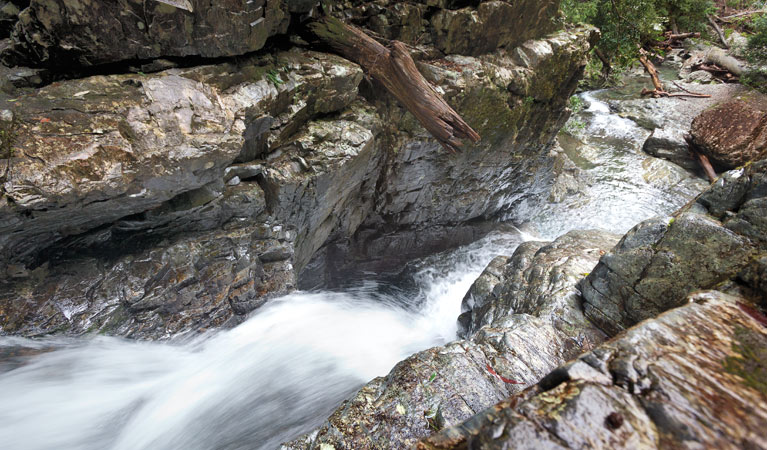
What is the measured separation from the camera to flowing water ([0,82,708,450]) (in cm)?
303

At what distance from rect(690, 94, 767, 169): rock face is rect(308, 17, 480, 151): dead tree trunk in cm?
836

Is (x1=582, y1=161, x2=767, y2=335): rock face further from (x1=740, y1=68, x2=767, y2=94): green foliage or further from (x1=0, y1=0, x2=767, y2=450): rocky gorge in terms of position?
(x1=740, y1=68, x2=767, y2=94): green foliage

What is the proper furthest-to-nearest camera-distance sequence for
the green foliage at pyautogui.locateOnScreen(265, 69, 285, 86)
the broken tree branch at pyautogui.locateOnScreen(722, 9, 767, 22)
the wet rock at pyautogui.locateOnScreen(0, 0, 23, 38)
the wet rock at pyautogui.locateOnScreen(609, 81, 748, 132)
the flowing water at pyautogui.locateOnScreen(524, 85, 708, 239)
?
the broken tree branch at pyautogui.locateOnScreen(722, 9, 767, 22)
the wet rock at pyautogui.locateOnScreen(609, 81, 748, 132)
the flowing water at pyautogui.locateOnScreen(524, 85, 708, 239)
the green foliage at pyautogui.locateOnScreen(265, 69, 285, 86)
the wet rock at pyautogui.locateOnScreen(0, 0, 23, 38)

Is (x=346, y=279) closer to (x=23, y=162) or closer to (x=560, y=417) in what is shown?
(x=23, y=162)

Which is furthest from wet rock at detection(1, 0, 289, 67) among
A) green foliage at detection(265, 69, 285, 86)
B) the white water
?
the white water

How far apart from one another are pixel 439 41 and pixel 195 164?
180 inches

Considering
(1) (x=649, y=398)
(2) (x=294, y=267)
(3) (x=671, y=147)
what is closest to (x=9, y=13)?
(2) (x=294, y=267)

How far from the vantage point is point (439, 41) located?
5.76 meters

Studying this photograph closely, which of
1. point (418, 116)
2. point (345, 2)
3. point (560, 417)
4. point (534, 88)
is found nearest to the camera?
point (560, 417)

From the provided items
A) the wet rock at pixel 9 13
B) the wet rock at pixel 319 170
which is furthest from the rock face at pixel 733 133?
the wet rock at pixel 9 13

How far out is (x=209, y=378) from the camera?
386cm

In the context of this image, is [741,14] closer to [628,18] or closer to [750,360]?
→ [628,18]

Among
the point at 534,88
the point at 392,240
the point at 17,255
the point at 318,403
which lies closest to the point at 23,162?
the point at 17,255

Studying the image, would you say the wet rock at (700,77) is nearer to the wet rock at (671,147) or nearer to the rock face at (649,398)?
the wet rock at (671,147)
